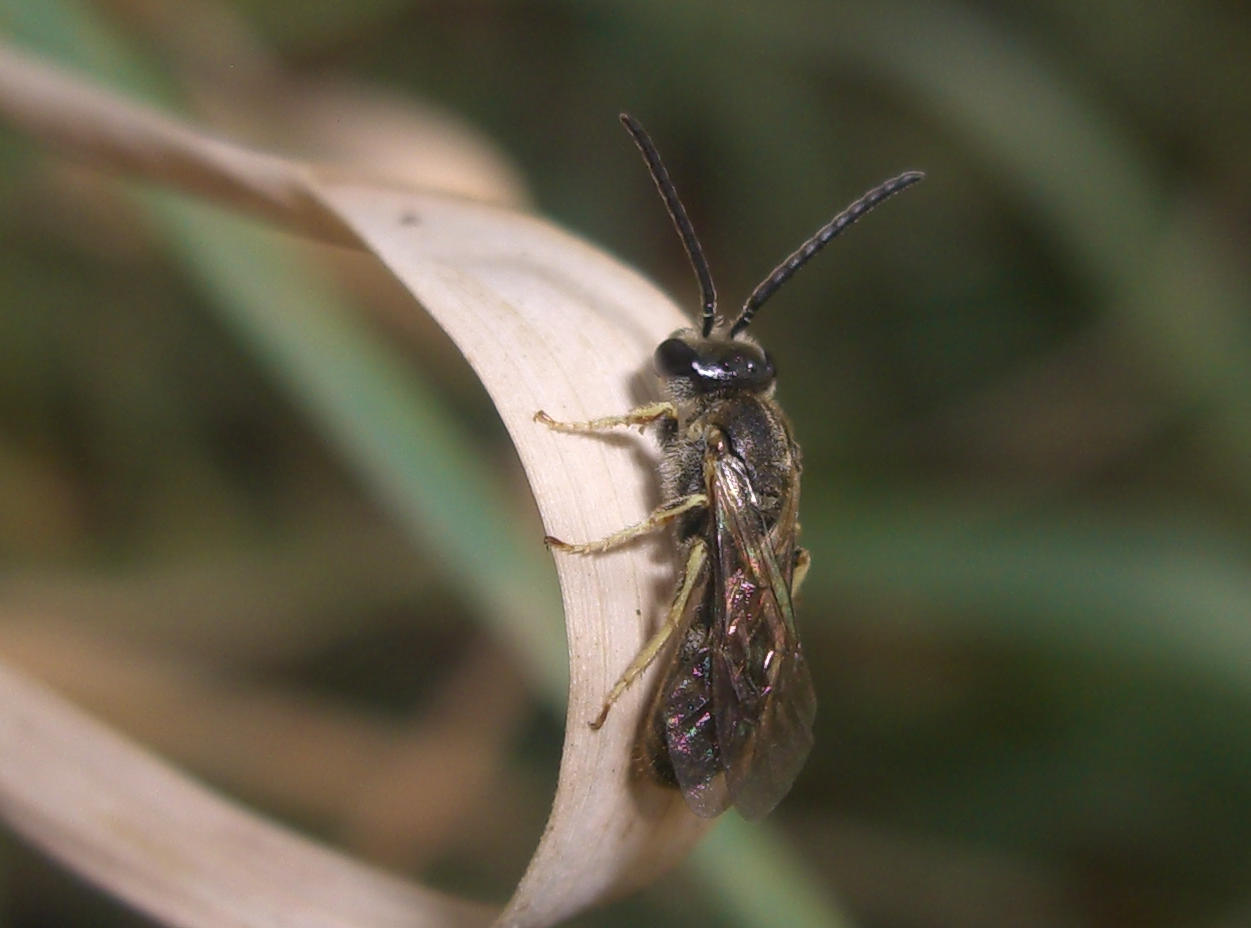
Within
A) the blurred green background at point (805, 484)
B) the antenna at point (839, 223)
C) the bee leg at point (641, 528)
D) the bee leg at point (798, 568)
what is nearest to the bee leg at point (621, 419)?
the bee leg at point (641, 528)

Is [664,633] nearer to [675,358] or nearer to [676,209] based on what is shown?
[675,358]

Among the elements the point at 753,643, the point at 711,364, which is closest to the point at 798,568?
the point at 753,643

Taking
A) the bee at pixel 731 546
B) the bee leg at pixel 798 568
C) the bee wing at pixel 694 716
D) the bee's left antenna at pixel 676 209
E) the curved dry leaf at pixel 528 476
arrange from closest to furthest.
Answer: the curved dry leaf at pixel 528 476
the bee wing at pixel 694 716
the bee at pixel 731 546
the bee's left antenna at pixel 676 209
the bee leg at pixel 798 568

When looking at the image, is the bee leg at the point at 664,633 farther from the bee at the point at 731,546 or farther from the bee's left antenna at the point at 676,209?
the bee's left antenna at the point at 676,209

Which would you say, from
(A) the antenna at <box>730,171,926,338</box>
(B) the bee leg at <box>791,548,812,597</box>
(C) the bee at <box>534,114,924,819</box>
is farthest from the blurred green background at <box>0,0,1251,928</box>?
(A) the antenna at <box>730,171,926,338</box>

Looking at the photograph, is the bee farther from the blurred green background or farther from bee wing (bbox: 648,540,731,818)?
the blurred green background

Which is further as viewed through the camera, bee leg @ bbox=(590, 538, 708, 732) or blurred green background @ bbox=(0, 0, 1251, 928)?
blurred green background @ bbox=(0, 0, 1251, 928)
